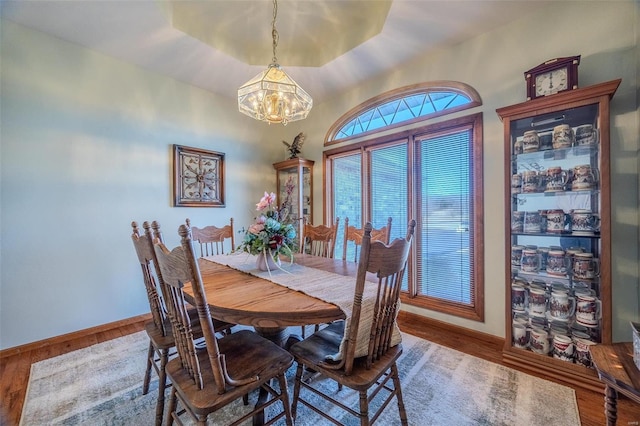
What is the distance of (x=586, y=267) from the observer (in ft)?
6.07

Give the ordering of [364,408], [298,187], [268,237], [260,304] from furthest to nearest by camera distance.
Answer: [298,187] < [268,237] < [260,304] < [364,408]

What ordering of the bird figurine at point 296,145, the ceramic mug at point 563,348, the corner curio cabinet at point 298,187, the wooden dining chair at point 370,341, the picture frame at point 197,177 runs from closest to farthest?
the wooden dining chair at point 370,341, the ceramic mug at point 563,348, the picture frame at point 197,177, the corner curio cabinet at point 298,187, the bird figurine at point 296,145

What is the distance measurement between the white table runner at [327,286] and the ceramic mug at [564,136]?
182 cm

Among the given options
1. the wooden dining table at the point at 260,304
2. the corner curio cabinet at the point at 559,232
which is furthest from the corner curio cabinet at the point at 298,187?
the corner curio cabinet at the point at 559,232

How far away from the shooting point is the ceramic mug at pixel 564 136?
194cm

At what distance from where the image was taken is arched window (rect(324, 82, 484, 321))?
2604 mm

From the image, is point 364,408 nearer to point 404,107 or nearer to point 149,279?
point 149,279

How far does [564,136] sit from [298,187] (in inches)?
118

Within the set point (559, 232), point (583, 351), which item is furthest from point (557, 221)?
point (583, 351)

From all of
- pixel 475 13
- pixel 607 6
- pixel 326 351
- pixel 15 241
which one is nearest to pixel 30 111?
pixel 15 241

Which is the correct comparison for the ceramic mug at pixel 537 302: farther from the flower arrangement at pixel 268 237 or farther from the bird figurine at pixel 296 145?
the bird figurine at pixel 296 145

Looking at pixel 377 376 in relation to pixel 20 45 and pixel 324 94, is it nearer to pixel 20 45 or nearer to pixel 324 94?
pixel 324 94

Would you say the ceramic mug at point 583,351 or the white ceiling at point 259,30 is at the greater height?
the white ceiling at point 259,30

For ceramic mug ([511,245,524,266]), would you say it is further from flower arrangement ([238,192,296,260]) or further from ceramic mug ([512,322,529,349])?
flower arrangement ([238,192,296,260])
